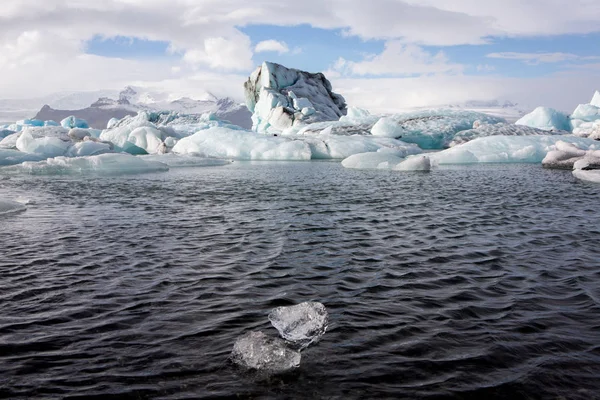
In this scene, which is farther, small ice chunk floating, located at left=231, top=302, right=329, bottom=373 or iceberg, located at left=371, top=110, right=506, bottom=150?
iceberg, located at left=371, top=110, right=506, bottom=150

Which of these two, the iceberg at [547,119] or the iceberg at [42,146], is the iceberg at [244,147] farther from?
the iceberg at [547,119]

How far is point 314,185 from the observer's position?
18734 mm

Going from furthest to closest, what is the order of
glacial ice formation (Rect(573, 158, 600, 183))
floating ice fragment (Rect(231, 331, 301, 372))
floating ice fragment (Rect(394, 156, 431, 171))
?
floating ice fragment (Rect(394, 156, 431, 171)) < glacial ice formation (Rect(573, 158, 600, 183)) < floating ice fragment (Rect(231, 331, 301, 372))

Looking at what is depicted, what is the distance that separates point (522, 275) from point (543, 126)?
52796mm

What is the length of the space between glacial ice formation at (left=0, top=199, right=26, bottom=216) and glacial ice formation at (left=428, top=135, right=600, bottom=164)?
23271mm

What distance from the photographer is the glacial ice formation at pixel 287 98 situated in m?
59.8

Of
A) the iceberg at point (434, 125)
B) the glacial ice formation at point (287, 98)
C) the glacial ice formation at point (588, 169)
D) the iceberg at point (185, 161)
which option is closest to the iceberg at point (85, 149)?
the iceberg at point (185, 161)

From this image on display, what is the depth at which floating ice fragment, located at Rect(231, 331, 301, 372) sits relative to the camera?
4.08 meters

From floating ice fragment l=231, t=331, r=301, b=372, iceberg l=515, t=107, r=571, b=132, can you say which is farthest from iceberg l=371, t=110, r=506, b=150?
floating ice fragment l=231, t=331, r=301, b=372

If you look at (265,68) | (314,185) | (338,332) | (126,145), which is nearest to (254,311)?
(338,332)

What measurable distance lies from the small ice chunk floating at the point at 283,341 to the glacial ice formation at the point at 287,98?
50654 mm

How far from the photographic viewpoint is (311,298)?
5770 mm

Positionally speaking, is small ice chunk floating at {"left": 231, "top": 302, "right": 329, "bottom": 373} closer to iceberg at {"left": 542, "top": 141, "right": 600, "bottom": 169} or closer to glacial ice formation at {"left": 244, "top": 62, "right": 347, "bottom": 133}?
iceberg at {"left": 542, "top": 141, "right": 600, "bottom": 169}

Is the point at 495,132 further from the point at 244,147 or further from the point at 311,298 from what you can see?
the point at 311,298
